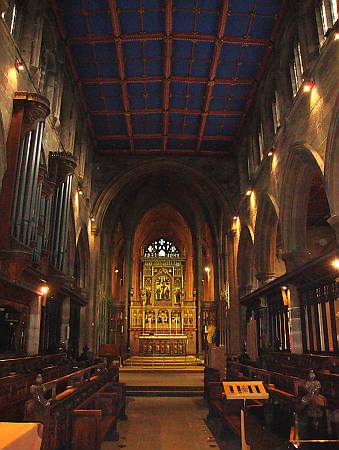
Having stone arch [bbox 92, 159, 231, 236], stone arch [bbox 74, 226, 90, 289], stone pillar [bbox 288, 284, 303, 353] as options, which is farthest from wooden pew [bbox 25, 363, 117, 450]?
stone arch [bbox 92, 159, 231, 236]

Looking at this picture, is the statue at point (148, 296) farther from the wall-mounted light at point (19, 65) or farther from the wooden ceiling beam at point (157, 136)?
the wall-mounted light at point (19, 65)

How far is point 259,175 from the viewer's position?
17.0m

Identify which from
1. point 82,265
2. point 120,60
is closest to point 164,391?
point 82,265

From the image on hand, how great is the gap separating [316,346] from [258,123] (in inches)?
384

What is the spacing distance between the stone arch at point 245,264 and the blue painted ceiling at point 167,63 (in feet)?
16.7

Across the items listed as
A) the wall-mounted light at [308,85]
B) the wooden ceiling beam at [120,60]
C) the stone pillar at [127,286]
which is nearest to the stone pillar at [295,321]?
the wall-mounted light at [308,85]

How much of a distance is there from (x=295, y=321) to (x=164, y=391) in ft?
15.0

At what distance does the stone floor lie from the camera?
694 cm

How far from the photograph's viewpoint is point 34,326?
12078 mm

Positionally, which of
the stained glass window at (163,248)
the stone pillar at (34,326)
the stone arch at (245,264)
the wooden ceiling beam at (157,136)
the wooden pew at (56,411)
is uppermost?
the wooden ceiling beam at (157,136)

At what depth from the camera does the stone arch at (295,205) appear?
12906 millimetres

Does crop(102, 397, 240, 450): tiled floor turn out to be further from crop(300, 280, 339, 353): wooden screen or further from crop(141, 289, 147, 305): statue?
crop(141, 289, 147, 305): statue

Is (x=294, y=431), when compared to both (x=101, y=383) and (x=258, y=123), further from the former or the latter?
(x=258, y=123)

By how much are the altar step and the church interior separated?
5 centimetres
